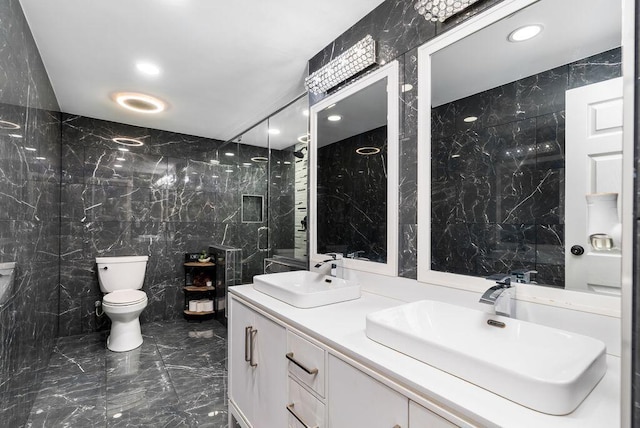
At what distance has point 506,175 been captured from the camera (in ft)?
4.08

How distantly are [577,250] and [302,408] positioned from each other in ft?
3.71

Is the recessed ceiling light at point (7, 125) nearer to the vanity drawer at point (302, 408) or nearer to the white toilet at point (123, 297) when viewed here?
the vanity drawer at point (302, 408)

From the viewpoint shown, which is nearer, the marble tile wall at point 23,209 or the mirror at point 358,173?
the marble tile wall at point 23,209

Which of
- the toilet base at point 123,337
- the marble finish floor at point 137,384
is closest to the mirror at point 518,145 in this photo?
the marble finish floor at point 137,384

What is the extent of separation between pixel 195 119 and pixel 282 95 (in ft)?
4.18

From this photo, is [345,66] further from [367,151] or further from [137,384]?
[137,384]

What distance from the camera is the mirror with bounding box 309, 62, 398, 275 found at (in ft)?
5.46

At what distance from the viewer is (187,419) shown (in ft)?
6.58

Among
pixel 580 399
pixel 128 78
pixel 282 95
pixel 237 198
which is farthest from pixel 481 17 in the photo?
pixel 237 198

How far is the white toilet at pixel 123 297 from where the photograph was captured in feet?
9.85

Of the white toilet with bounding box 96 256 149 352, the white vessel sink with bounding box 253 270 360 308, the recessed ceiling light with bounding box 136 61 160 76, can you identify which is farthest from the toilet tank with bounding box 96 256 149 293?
the white vessel sink with bounding box 253 270 360 308

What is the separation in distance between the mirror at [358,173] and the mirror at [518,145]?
0.20 meters

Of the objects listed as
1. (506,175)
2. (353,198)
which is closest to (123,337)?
(353,198)

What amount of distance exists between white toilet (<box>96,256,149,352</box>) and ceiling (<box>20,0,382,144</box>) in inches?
64.9
